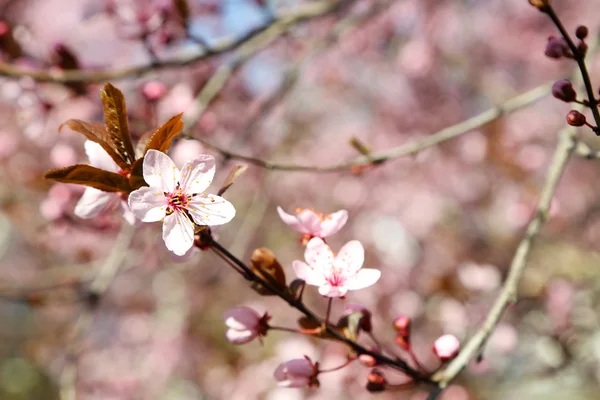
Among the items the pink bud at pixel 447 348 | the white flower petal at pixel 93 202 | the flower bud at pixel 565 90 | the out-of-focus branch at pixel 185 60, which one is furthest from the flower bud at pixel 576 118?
the out-of-focus branch at pixel 185 60

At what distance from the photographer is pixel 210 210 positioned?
0.74 meters

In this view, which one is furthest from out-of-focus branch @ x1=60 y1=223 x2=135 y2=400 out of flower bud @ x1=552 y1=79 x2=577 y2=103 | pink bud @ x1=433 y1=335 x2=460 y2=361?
flower bud @ x1=552 y1=79 x2=577 y2=103

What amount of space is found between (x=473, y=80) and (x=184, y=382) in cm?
341

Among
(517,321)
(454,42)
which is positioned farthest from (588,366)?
(454,42)

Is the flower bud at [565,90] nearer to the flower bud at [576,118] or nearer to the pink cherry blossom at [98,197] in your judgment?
the flower bud at [576,118]

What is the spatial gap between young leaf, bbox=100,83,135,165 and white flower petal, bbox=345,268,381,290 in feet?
1.31

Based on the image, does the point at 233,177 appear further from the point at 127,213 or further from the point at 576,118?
the point at 576,118

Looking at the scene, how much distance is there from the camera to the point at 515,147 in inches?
126

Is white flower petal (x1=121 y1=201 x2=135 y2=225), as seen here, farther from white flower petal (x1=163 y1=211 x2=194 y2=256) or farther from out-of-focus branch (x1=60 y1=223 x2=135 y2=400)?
out-of-focus branch (x1=60 y1=223 x2=135 y2=400)

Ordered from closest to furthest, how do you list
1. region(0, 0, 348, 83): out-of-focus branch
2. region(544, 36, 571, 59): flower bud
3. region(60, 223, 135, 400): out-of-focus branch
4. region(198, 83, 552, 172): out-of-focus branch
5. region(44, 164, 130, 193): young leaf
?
1. region(44, 164, 130, 193): young leaf
2. region(544, 36, 571, 59): flower bud
3. region(198, 83, 552, 172): out-of-focus branch
4. region(0, 0, 348, 83): out-of-focus branch
5. region(60, 223, 135, 400): out-of-focus branch

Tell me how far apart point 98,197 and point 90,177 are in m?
0.13

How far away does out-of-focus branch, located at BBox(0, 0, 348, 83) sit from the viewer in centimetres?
122

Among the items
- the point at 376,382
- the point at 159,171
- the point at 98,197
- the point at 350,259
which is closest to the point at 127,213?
the point at 98,197

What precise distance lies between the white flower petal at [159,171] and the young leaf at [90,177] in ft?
0.17
